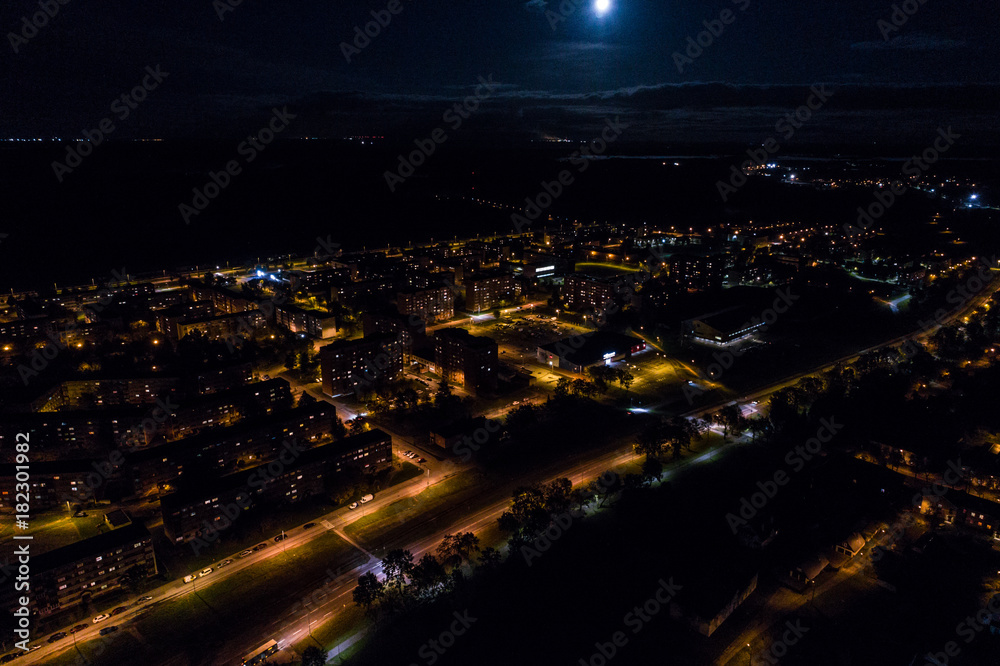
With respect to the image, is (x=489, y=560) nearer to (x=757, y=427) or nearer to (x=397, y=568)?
(x=397, y=568)

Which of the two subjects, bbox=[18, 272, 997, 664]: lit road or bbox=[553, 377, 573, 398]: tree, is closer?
bbox=[18, 272, 997, 664]: lit road

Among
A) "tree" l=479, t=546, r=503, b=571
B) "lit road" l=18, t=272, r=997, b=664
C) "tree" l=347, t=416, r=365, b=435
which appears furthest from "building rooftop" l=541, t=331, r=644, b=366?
"tree" l=479, t=546, r=503, b=571

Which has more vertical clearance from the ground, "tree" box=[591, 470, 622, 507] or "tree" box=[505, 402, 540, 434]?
"tree" box=[505, 402, 540, 434]

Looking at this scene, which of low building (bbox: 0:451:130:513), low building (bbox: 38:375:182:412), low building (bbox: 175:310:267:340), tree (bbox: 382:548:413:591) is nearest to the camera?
tree (bbox: 382:548:413:591)

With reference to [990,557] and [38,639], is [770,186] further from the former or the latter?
[38,639]

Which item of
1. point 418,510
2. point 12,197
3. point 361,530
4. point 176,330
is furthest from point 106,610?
point 12,197

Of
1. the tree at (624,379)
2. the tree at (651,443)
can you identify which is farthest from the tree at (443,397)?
the tree at (651,443)

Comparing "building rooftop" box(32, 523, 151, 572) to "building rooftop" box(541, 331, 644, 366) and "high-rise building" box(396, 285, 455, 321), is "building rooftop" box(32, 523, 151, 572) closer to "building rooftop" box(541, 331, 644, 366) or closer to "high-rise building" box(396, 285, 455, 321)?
"building rooftop" box(541, 331, 644, 366)

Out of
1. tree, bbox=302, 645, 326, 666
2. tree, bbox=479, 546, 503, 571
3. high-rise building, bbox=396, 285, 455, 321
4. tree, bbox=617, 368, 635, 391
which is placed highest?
high-rise building, bbox=396, 285, 455, 321
